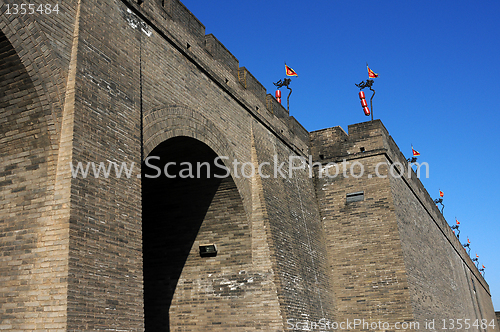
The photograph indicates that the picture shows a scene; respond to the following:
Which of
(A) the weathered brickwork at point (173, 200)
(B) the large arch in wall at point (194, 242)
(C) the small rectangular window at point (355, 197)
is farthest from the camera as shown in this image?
(C) the small rectangular window at point (355, 197)

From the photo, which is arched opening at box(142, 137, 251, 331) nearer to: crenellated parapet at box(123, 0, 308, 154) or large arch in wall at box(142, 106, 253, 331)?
large arch in wall at box(142, 106, 253, 331)

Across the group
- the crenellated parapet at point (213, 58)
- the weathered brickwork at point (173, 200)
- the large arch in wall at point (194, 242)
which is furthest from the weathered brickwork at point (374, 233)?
the large arch in wall at point (194, 242)

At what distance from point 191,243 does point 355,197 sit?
605 cm

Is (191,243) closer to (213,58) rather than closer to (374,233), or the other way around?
(213,58)

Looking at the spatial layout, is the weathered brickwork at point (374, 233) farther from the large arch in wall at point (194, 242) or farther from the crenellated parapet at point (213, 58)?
the large arch in wall at point (194, 242)

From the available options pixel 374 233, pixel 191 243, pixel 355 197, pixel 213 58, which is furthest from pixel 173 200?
pixel 374 233

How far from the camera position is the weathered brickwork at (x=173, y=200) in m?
5.89

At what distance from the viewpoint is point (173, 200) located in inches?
424

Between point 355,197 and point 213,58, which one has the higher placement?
point 213,58

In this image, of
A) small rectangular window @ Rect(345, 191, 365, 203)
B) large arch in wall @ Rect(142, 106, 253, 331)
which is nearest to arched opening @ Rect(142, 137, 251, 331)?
large arch in wall @ Rect(142, 106, 253, 331)

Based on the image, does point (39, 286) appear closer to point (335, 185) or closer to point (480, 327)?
point (335, 185)

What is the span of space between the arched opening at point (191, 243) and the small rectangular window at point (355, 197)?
5103 millimetres

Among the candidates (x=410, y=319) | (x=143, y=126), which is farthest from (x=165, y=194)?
(x=410, y=319)

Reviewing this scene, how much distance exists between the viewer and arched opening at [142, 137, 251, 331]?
1030cm
